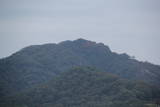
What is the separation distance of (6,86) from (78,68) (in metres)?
20.8

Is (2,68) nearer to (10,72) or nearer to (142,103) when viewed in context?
(10,72)

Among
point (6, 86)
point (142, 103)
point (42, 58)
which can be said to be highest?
point (42, 58)

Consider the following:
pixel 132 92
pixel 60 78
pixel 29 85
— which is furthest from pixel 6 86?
pixel 132 92

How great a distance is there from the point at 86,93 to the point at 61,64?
128 ft

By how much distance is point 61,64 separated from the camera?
116m

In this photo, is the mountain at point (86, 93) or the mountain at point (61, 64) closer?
the mountain at point (86, 93)

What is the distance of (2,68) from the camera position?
4067 inches

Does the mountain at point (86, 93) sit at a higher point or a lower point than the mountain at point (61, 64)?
lower

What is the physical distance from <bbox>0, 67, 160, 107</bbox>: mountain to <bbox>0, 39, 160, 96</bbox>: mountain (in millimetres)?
13125

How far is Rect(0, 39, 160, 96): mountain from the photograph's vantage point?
331 feet

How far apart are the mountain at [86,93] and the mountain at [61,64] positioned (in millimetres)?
13125

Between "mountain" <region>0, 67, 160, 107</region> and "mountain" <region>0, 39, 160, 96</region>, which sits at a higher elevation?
"mountain" <region>0, 39, 160, 96</region>

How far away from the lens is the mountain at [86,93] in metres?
70.7

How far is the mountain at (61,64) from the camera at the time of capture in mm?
100938
